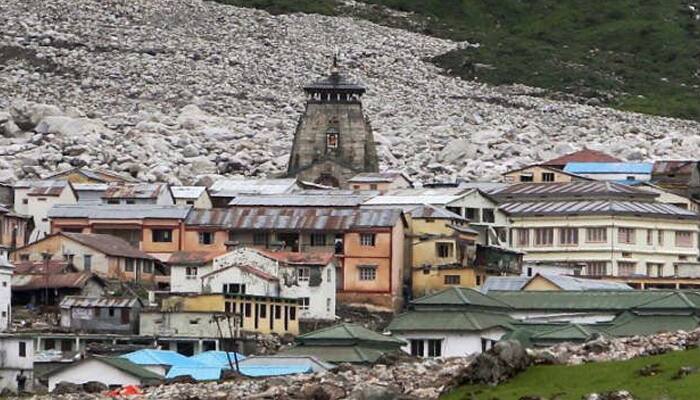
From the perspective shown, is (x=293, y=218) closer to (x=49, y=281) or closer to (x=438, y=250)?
(x=438, y=250)

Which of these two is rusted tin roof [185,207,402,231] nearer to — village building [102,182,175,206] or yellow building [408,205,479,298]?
yellow building [408,205,479,298]

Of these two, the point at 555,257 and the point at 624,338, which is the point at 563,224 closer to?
the point at 555,257

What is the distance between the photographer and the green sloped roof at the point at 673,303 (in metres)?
85.6

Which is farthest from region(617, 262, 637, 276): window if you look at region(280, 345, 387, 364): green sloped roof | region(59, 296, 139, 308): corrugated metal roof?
region(280, 345, 387, 364): green sloped roof

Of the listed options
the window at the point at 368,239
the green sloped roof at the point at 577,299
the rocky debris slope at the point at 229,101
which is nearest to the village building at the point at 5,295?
the green sloped roof at the point at 577,299

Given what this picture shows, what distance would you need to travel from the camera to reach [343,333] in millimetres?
84875

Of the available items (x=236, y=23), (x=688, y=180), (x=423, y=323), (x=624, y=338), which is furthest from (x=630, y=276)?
(x=236, y=23)

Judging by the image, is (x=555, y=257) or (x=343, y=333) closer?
(x=343, y=333)

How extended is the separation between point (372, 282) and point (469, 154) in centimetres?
3537

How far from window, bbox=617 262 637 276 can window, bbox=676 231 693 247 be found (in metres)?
2.55

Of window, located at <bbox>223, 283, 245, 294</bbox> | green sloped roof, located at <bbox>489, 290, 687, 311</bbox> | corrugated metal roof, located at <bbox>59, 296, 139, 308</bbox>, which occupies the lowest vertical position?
corrugated metal roof, located at <bbox>59, 296, 139, 308</bbox>

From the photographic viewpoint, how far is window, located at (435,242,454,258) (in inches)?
4311

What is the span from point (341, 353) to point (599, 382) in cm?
1314

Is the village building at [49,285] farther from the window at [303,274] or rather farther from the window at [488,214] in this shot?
the window at [488,214]
